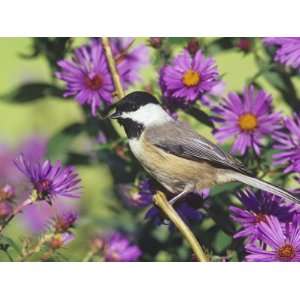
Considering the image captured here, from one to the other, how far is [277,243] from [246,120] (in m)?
0.31

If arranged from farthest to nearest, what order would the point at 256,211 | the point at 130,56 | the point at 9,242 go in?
the point at 130,56
the point at 256,211
the point at 9,242

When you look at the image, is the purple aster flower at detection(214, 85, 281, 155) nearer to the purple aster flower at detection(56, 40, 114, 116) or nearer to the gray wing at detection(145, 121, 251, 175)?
the gray wing at detection(145, 121, 251, 175)

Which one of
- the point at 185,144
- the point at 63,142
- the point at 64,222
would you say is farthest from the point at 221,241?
the point at 63,142

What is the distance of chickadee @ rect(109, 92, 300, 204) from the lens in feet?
5.24

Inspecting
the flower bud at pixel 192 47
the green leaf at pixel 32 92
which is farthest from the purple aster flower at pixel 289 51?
the green leaf at pixel 32 92

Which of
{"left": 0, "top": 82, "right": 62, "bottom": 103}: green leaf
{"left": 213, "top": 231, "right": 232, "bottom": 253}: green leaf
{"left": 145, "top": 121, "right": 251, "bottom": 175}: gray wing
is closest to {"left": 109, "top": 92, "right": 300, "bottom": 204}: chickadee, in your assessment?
{"left": 145, "top": 121, "right": 251, "bottom": 175}: gray wing

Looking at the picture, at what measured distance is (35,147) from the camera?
1.80m

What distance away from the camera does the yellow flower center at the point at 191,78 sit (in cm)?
161

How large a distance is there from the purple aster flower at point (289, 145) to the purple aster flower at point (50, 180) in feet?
1.39

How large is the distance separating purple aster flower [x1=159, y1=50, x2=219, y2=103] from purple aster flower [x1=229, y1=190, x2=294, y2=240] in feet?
0.77

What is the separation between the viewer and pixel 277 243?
4.85 ft

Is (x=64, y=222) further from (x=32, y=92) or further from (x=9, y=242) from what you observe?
(x=32, y=92)
